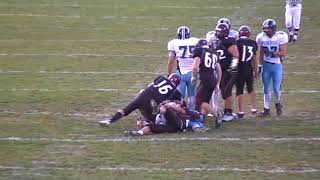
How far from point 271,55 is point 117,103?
315 centimetres

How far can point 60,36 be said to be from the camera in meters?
22.2

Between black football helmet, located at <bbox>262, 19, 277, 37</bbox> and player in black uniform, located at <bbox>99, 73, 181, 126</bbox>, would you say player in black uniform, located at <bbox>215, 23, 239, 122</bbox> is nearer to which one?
black football helmet, located at <bbox>262, 19, 277, 37</bbox>

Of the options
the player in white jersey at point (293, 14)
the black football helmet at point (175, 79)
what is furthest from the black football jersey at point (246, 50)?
the player in white jersey at point (293, 14)

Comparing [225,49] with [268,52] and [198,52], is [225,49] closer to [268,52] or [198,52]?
[198,52]

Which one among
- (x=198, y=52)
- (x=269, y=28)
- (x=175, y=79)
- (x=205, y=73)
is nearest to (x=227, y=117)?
(x=205, y=73)

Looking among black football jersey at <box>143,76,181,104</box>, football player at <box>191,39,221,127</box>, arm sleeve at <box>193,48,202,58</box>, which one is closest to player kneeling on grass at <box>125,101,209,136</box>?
black football jersey at <box>143,76,181,104</box>

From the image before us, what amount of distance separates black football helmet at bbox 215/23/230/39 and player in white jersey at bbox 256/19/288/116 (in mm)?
752

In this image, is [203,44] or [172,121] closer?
[172,121]

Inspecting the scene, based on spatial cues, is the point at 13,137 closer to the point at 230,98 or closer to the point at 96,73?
the point at 230,98

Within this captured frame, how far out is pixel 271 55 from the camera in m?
12.8

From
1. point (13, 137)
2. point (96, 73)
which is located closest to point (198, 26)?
point (96, 73)

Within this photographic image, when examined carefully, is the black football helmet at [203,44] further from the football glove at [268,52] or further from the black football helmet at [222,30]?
the football glove at [268,52]

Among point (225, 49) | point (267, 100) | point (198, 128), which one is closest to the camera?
point (198, 128)

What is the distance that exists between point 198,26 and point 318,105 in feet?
32.1
